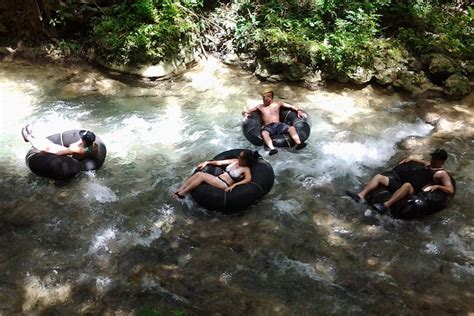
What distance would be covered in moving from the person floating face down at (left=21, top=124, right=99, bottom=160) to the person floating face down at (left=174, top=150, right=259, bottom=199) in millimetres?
1427

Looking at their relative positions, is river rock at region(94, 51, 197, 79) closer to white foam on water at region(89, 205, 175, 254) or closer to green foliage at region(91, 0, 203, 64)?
green foliage at region(91, 0, 203, 64)

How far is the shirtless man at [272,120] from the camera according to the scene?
7039 millimetres

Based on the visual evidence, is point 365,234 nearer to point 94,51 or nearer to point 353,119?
point 353,119

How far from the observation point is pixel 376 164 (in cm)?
686

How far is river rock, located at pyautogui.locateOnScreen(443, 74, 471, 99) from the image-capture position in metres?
8.36

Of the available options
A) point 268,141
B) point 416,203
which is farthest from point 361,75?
point 416,203

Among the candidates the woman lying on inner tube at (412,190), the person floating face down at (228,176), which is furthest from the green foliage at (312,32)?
the person floating face down at (228,176)

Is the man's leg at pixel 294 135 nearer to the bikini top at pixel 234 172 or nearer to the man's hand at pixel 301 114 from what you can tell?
the man's hand at pixel 301 114

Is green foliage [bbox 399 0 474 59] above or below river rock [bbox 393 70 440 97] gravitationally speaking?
above

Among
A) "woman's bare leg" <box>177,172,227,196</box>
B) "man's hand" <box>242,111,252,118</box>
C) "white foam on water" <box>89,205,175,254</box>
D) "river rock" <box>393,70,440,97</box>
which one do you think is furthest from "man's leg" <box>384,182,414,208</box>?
"river rock" <box>393,70,440,97</box>

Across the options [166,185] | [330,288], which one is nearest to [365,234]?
[330,288]

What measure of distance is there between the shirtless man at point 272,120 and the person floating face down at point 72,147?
2603 mm

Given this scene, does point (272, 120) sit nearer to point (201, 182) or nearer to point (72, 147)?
point (201, 182)

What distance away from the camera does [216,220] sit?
5.66 meters
